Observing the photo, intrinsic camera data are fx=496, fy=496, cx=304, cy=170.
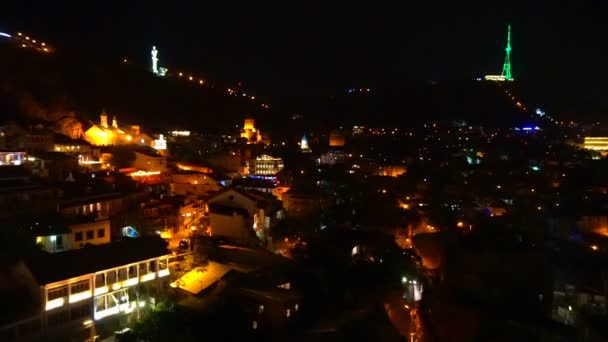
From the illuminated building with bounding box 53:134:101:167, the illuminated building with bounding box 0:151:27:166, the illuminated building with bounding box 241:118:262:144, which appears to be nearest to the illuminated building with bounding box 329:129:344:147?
the illuminated building with bounding box 241:118:262:144

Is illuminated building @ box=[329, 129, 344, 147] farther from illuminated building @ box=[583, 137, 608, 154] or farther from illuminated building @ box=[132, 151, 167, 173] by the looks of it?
illuminated building @ box=[132, 151, 167, 173]

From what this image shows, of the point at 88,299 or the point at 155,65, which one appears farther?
the point at 155,65

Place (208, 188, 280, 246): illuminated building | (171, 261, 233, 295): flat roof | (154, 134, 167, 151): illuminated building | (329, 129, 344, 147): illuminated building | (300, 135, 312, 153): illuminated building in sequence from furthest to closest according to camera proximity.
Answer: (329, 129, 344, 147): illuminated building < (300, 135, 312, 153): illuminated building < (154, 134, 167, 151): illuminated building < (208, 188, 280, 246): illuminated building < (171, 261, 233, 295): flat roof

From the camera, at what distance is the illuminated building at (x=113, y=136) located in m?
22.7

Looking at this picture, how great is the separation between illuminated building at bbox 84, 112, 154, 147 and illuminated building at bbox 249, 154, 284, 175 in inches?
216

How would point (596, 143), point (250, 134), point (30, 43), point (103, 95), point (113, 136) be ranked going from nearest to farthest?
point (113, 136) → point (103, 95) → point (250, 134) → point (30, 43) → point (596, 143)

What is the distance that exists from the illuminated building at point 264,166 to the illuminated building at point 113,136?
18.0 ft

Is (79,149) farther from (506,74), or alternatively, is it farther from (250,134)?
(506,74)

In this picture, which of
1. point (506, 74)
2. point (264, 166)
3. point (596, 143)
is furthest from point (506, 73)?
point (264, 166)

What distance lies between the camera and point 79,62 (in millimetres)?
37594

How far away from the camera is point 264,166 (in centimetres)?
2755

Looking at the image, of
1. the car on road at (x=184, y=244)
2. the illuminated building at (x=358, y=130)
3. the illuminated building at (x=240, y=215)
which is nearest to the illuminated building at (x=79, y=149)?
the illuminated building at (x=240, y=215)

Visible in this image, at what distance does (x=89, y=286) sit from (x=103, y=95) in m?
29.5

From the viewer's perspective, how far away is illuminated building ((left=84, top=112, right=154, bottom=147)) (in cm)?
2267
